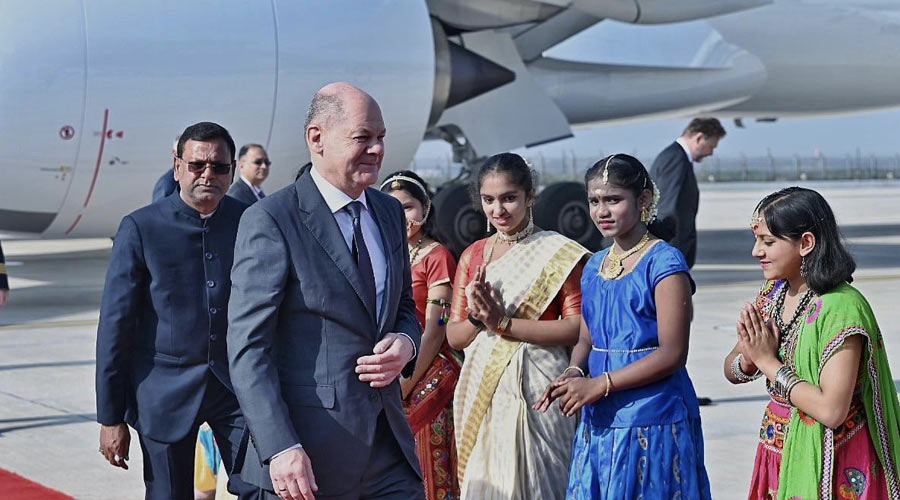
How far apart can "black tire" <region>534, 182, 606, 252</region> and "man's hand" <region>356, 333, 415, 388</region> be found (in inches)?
454

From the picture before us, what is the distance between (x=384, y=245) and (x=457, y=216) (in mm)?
11075

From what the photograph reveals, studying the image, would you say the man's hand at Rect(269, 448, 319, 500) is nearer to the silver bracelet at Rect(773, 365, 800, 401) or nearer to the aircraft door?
the silver bracelet at Rect(773, 365, 800, 401)

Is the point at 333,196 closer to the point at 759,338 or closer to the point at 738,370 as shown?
the point at 759,338

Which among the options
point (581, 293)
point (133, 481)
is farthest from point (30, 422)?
point (581, 293)

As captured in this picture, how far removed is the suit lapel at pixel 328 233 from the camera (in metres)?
3.09

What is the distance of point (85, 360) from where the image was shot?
9297 mm

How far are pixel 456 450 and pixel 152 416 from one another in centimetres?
123

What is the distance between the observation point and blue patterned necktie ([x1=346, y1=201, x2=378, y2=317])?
312 centimetres

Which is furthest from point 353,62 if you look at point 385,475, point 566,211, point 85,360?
point 385,475

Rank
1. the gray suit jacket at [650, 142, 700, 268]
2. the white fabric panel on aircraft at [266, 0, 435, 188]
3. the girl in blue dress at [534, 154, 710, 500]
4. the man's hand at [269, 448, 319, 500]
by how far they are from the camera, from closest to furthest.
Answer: the man's hand at [269, 448, 319, 500] → the girl in blue dress at [534, 154, 710, 500] → the gray suit jacket at [650, 142, 700, 268] → the white fabric panel on aircraft at [266, 0, 435, 188]

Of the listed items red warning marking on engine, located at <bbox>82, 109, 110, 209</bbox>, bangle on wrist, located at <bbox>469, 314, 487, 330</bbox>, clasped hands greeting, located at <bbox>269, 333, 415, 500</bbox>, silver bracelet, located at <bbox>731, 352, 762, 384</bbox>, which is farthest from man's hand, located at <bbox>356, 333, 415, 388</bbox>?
red warning marking on engine, located at <bbox>82, 109, 110, 209</bbox>

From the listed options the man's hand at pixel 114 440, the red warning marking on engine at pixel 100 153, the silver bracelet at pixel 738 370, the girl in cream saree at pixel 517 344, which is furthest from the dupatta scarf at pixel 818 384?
the red warning marking on engine at pixel 100 153

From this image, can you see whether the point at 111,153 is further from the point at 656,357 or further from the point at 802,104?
the point at 802,104

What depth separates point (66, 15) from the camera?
10805 mm
